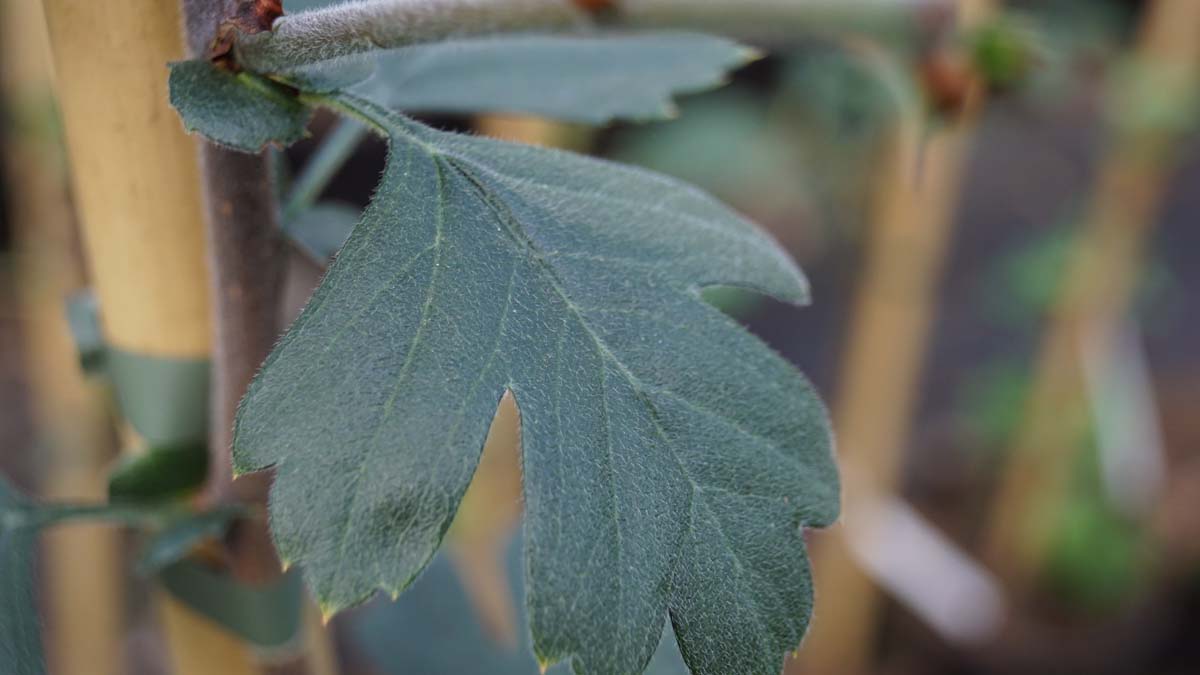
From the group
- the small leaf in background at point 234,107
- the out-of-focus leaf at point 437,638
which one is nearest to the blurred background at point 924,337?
the out-of-focus leaf at point 437,638

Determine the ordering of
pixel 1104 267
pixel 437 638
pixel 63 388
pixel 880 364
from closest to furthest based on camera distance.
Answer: pixel 437 638, pixel 63 388, pixel 880 364, pixel 1104 267

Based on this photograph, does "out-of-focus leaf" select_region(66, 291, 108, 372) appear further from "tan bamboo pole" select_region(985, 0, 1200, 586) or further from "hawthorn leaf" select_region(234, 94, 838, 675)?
"tan bamboo pole" select_region(985, 0, 1200, 586)

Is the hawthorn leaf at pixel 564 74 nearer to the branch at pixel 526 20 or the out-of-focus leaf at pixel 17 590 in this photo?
the branch at pixel 526 20

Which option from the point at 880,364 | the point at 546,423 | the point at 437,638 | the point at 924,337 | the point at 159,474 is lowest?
the point at 924,337

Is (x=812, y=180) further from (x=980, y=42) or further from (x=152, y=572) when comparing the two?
(x=152, y=572)

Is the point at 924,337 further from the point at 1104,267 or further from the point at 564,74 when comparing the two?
the point at 564,74

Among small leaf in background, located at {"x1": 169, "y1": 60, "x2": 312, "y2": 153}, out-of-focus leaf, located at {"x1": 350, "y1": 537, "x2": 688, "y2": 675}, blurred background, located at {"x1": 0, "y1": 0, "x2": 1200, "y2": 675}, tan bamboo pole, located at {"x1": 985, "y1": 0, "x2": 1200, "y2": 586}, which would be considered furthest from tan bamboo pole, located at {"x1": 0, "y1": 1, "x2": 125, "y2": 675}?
tan bamboo pole, located at {"x1": 985, "y1": 0, "x2": 1200, "y2": 586}

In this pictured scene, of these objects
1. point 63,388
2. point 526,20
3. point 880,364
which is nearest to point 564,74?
point 526,20
